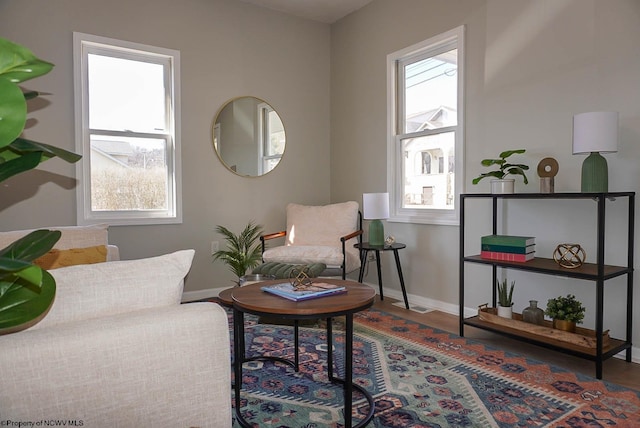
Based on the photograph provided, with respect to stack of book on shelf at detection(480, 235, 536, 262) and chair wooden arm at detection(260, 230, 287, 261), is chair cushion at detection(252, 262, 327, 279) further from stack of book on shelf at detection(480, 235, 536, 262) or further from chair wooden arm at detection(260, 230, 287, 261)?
stack of book on shelf at detection(480, 235, 536, 262)

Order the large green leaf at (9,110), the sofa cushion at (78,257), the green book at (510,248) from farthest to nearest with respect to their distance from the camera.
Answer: the green book at (510,248)
the sofa cushion at (78,257)
the large green leaf at (9,110)

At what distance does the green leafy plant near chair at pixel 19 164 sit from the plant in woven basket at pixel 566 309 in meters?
2.63

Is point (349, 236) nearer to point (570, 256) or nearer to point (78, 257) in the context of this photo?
point (570, 256)

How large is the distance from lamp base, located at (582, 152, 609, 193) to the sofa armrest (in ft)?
7.08

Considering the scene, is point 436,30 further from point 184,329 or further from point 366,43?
point 184,329

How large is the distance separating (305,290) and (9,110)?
148cm

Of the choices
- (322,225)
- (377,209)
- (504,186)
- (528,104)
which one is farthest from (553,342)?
(322,225)

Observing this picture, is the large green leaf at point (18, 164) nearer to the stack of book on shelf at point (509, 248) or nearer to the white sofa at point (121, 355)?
the white sofa at point (121, 355)

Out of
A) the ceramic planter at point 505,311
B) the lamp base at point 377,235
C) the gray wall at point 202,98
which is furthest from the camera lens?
the lamp base at point 377,235

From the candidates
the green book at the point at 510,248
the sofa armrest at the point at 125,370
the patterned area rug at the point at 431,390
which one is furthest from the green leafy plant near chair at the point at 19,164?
the green book at the point at 510,248

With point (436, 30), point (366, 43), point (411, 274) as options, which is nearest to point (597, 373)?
point (411, 274)

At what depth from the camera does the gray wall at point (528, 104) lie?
2.53 metres

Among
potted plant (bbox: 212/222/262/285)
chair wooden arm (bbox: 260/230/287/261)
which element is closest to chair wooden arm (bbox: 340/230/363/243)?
chair wooden arm (bbox: 260/230/287/261)

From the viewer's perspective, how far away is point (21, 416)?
3.05ft
